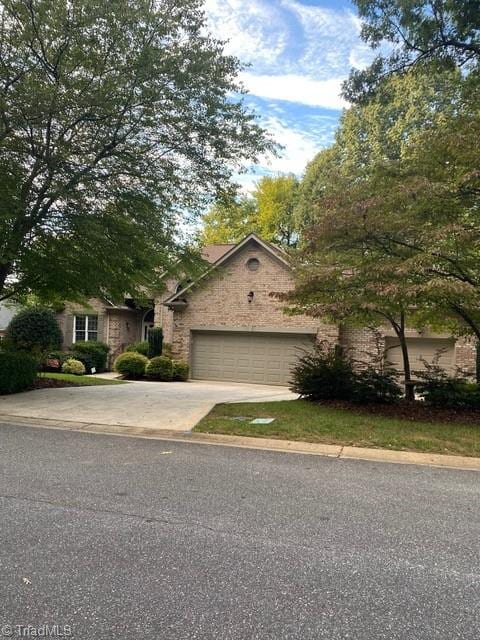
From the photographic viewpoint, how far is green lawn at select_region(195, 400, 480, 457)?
7.48m

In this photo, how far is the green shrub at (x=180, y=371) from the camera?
794 inches

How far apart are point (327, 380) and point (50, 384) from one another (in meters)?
8.59

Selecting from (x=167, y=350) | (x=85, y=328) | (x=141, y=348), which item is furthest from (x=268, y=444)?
(x=85, y=328)

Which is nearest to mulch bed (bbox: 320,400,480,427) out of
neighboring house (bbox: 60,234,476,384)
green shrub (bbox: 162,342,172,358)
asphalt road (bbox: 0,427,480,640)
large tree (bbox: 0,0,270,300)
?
asphalt road (bbox: 0,427,480,640)

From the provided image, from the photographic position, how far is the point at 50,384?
47.6 ft

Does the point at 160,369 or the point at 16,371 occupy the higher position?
the point at 16,371

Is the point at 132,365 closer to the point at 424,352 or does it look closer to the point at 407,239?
the point at 424,352

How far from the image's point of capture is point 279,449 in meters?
7.28

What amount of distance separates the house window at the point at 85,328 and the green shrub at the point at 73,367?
364 centimetres

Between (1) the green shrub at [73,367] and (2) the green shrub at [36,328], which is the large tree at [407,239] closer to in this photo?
(1) the green shrub at [73,367]

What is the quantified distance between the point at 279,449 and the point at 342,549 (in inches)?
141

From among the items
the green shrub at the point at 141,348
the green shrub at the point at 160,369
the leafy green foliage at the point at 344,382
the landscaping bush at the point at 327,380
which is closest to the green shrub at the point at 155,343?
the green shrub at the point at 141,348

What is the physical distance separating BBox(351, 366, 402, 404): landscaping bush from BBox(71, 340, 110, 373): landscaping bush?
596 inches

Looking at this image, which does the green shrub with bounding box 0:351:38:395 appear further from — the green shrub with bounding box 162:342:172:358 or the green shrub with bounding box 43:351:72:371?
the green shrub with bounding box 43:351:72:371
